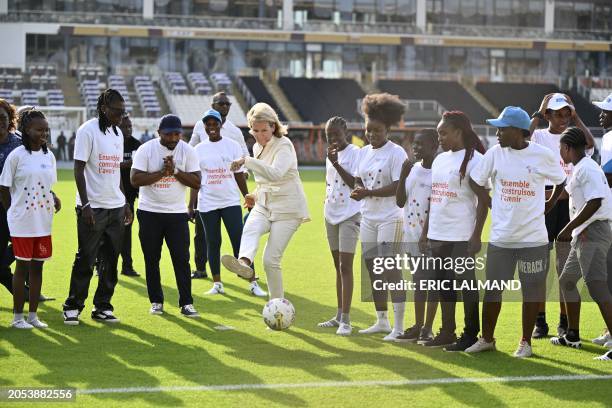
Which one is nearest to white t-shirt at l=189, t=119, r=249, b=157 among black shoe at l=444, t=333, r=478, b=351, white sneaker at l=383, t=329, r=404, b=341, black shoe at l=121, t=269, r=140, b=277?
black shoe at l=121, t=269, r=140, b=277

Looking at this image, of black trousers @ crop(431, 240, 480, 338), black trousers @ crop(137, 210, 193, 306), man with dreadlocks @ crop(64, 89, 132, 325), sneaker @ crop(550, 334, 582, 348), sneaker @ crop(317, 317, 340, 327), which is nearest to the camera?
black trousers @ crop(431, 240, 480, 338)

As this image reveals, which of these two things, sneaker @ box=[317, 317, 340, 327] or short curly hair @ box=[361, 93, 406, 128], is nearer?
short curly hair @ box=[361, 93, 406, 128]

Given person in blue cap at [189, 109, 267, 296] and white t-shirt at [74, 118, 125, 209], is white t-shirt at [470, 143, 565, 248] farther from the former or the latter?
person in blue cap at [189, 109, 267, 296]

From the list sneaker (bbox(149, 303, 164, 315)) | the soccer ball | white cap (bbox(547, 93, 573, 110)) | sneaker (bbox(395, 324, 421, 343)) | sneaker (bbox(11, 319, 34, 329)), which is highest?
white cap (bbox(547, 93, 573, 110))

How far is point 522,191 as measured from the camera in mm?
8555

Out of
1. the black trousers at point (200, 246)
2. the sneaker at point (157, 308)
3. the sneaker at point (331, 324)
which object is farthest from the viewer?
the black trousers at point (200, 246)

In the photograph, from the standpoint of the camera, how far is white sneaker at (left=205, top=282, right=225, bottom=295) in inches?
504

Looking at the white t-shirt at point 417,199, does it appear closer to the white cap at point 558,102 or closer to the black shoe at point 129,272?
the white cap at point 558,102

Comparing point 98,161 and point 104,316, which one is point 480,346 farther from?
point 98,161

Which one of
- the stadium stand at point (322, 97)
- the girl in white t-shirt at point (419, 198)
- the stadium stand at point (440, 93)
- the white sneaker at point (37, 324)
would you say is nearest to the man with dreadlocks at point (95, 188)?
the white sneaker at point (37, 324)

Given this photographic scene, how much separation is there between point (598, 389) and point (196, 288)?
649 centimetres

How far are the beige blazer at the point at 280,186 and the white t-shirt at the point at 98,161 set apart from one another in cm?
150

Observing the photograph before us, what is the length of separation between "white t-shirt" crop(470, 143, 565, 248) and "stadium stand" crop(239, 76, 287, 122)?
52587mm

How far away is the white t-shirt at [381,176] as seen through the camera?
9.62 m
